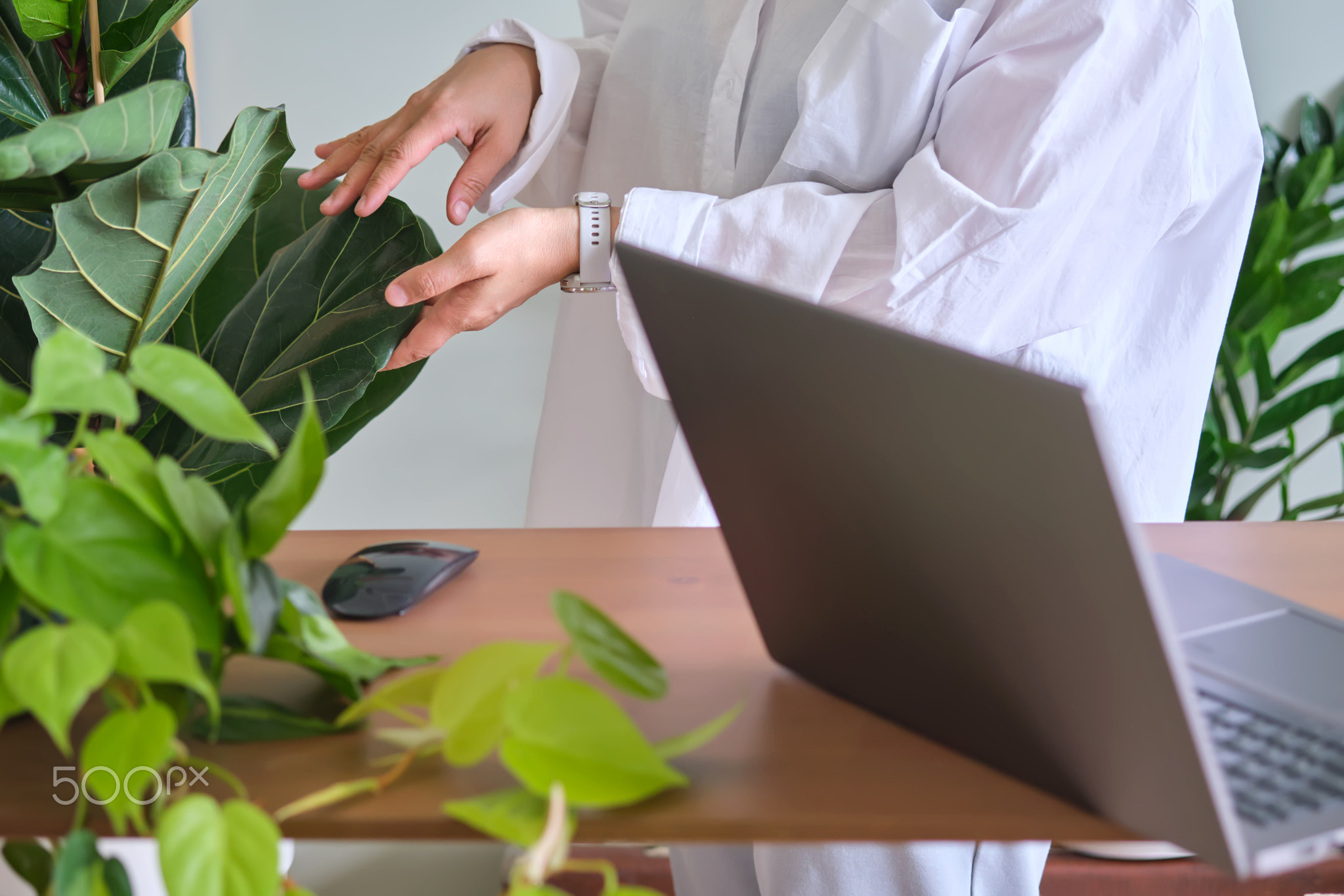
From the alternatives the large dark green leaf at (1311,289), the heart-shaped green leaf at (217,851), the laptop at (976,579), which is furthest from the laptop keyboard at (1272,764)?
the large dark green leaf at (1311,289)

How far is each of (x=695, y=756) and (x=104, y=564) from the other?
0.68 feet

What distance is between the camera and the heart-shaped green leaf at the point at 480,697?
0.95ft

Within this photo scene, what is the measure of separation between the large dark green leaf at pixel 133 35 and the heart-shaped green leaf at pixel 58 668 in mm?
465

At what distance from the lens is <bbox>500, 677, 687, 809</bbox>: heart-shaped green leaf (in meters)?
0.28

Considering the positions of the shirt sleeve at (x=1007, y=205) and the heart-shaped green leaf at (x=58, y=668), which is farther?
the shirt sleeve at (x=1007, y=205)

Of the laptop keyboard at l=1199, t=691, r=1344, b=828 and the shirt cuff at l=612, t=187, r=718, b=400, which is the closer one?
the laptop keyboard at l=1199, t=691, r=1344, b=828

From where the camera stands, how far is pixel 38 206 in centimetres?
59

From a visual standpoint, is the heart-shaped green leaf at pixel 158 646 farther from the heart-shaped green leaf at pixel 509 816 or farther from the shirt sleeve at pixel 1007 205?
the shirt sleeve at pixel 1007 205

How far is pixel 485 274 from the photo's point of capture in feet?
2.37

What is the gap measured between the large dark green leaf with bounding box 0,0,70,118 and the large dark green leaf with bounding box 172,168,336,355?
154mm

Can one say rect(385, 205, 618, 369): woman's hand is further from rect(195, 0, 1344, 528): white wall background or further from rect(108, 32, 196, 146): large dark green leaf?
rect(195, 0, 1344, 528): white wall background

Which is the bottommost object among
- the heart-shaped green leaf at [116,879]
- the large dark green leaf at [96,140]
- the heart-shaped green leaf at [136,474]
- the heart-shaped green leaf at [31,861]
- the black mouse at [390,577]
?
the black mouse at [390,577]

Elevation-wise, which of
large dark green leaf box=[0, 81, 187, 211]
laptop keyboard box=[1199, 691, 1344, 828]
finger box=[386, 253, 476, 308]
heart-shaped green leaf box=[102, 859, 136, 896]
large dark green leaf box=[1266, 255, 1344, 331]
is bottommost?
large dark green leaf box=[1266, 255, 1344, 331]

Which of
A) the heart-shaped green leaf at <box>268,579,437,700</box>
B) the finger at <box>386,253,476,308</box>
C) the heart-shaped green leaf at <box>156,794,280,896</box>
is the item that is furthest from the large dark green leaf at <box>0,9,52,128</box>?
the heart-shaped green leaf at <box>156,794,280,896</box>
